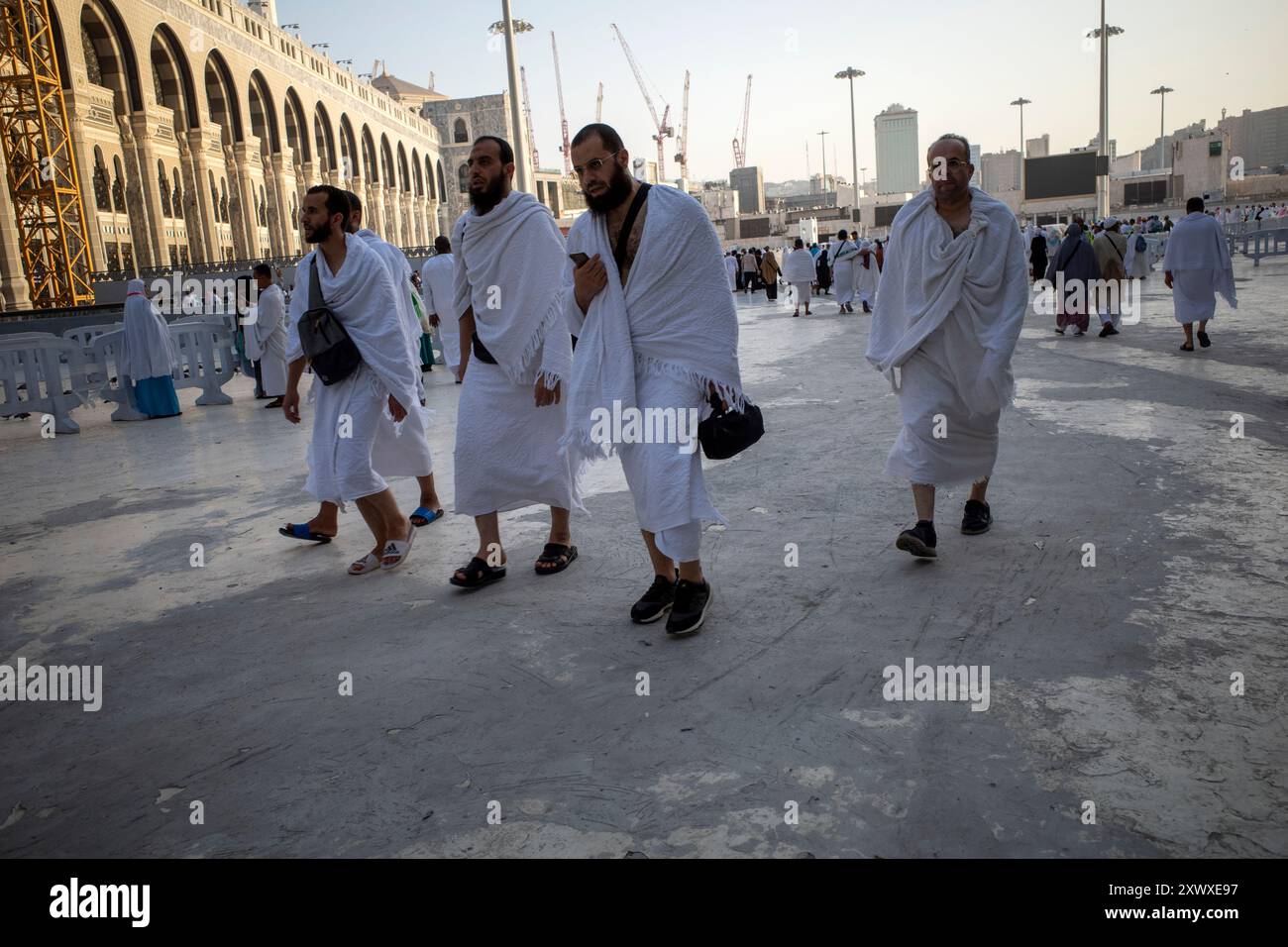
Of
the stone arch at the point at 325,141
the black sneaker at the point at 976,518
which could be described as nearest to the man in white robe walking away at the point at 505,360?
the black sneaker at the point at 976,518

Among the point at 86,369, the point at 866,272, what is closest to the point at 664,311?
the point at 86,369

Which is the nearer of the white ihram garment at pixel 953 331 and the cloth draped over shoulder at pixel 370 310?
the white ihram garment at pixel 953 331

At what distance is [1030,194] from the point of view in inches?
1658

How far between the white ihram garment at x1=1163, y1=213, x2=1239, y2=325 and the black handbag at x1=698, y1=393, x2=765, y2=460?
335 inches

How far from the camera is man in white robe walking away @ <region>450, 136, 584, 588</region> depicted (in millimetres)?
4023

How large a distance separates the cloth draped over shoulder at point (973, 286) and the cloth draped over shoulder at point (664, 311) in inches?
43.4

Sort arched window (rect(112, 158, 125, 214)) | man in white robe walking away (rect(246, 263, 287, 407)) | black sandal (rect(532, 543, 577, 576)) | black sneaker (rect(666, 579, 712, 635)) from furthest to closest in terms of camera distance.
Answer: arched window (rect(112, 158, 125, 214)), man in white robe walking away (rect(246, 263, 287, 407)), black sandal (rect(532, 543, 577, 576)), black sneaker (rect(666, 579, 712, 635))

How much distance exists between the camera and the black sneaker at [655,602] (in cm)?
347

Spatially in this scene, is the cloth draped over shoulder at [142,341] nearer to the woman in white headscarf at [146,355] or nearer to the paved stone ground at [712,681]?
the woman in white headscarf at [146,355]

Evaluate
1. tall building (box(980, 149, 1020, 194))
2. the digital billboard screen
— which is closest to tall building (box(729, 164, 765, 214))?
tall building (box(980, 149, 1020, 194))

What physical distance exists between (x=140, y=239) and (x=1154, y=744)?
1433 inches

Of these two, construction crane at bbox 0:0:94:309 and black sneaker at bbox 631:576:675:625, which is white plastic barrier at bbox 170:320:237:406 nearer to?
black sneaker at bbox 631:576:675:625

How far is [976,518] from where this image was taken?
429 centimetres
